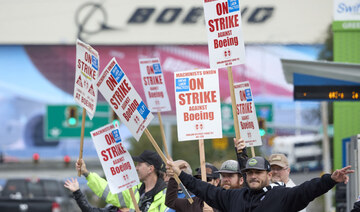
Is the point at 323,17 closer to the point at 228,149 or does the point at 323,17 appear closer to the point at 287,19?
the point at 287,19

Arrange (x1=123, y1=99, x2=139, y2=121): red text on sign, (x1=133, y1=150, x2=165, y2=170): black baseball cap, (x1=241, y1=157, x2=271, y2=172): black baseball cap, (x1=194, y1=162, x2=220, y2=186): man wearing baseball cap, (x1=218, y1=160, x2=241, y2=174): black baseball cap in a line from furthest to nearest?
(x1=133, y1=150, x2=165, y2=170): black baseball cap, (x1=194, y1=162, x2=220, y2=186): man wearing baseball cap, (x1=218, y1=160, x2=241, y2=174): black baseball cap, (x1=123, y1=99, x2=139, y2=121): red text on sign, (x1=241, y1=157, x2=271, y2=172): black baseball cap

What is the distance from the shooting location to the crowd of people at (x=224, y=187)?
714 cm

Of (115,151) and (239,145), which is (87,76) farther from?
(239,145)

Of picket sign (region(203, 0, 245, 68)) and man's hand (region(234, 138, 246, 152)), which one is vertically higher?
picket sign (region(203, 0, 245, 68))

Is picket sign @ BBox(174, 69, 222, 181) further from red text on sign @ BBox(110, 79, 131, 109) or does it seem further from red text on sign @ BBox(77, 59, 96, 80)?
red text on sign @ BBox(77, 59, 96, 80)

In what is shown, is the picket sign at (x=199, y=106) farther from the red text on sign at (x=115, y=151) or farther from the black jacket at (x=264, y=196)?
the black jacket at (x=264, y=196)

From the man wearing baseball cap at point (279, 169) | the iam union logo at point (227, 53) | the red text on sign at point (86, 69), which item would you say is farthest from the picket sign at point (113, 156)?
the iam union logo at point (227, 53)

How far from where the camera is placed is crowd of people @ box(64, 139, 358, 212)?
281 inches

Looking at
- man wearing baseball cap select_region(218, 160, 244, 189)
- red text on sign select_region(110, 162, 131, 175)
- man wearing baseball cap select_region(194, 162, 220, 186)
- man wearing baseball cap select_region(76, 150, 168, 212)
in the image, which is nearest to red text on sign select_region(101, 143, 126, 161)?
red text on sign select_region(110, 162, 131, 175)

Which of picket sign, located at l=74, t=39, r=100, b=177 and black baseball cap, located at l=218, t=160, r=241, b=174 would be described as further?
picket sign, located at l=74, t=39, r=100, b=177

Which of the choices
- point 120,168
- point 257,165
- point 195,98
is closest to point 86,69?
point 120,168

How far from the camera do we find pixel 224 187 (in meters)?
9.19

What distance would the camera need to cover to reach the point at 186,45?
78375 millimetres

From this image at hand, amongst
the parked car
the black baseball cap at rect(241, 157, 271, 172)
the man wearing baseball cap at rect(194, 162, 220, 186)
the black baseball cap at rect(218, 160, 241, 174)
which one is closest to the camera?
the black baseball cap at rect(241, 157, 271, 172)
